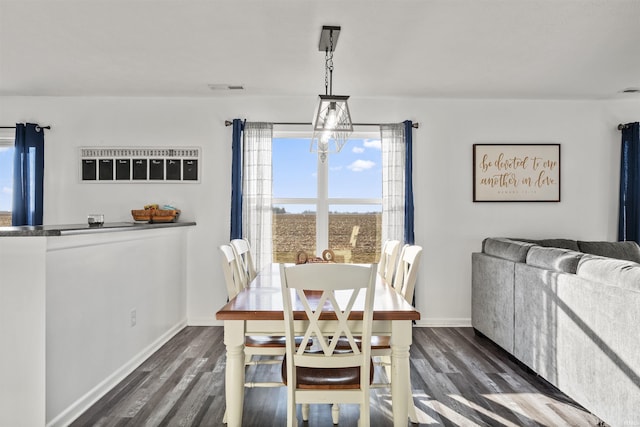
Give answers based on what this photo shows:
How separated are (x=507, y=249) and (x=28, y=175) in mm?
4721

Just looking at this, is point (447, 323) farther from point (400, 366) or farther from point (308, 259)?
point (400, 366)

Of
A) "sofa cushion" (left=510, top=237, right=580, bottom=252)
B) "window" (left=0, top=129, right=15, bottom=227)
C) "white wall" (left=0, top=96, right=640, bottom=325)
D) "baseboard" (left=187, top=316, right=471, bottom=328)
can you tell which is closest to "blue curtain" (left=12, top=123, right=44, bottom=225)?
"white wall" (left=0, top=96, right=640, bottom=325)

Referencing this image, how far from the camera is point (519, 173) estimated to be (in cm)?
466

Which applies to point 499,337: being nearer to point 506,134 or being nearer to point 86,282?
point 506,134

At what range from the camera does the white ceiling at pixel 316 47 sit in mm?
2656

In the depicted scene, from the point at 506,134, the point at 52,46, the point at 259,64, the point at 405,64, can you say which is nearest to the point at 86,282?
the point at 52,46

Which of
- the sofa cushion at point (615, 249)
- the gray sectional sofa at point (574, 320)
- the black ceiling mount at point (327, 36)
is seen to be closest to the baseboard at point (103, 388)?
the black ceiling mount at point (327, 36)

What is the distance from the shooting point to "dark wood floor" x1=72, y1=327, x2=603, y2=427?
2.51m

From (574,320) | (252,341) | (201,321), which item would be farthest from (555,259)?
(201,321)

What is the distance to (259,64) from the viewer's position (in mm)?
3615

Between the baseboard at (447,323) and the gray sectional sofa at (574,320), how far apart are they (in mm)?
729

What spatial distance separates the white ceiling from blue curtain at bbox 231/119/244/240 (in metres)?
0.47

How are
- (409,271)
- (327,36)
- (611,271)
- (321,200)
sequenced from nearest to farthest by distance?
1. (611,271)
2. (409,271)
3. (327,36)
4. (321,200)

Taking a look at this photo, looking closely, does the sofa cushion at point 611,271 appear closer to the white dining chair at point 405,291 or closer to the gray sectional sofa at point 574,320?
the gray sectional sofa at point 574,320
